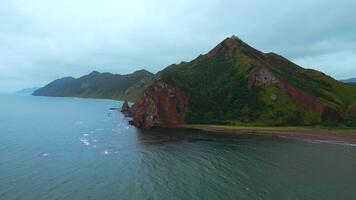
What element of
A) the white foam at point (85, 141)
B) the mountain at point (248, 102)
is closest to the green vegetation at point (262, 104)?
the mountain at point (248, 102)

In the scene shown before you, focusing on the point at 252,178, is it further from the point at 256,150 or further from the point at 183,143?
the point at 183,143

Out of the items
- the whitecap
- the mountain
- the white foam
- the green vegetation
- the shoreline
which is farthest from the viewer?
the mountain

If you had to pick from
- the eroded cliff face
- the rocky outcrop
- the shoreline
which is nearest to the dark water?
the shoreline

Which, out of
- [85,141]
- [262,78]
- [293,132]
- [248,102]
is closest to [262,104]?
[248,102]

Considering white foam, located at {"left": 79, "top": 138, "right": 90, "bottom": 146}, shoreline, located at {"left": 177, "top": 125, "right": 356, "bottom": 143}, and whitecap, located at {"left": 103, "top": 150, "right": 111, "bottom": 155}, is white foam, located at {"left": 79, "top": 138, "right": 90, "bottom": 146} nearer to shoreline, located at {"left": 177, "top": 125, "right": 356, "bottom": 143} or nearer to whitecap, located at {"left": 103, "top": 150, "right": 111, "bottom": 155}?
whitecap, located at {"left": 103, "top": 150, "right": 111, "bottom": 155}

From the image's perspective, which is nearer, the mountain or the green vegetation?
the green vegetation

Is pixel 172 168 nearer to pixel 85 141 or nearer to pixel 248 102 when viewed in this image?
pixel 85 141

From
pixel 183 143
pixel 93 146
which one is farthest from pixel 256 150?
pixel 93 146
